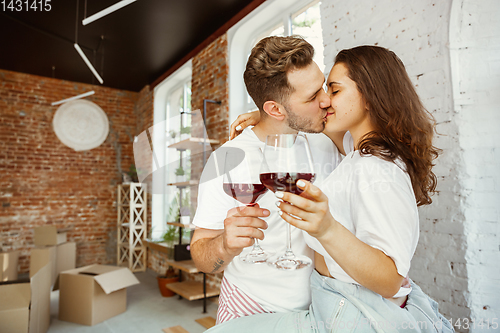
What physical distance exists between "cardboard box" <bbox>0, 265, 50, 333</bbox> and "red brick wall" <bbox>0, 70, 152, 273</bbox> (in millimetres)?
2984

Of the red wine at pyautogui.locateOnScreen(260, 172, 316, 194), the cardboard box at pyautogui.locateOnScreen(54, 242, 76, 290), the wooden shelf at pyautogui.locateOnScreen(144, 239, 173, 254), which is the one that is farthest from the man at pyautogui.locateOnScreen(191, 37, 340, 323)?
the cardboard box at pyautogui.locateOnScreen(54, 242, 76, 290)

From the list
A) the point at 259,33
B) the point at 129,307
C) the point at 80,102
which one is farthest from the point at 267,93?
the point at 80,102

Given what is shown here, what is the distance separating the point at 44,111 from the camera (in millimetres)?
4961

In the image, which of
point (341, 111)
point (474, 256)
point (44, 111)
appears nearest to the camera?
point (341, 111)

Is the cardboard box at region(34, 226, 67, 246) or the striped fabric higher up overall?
the striped fabric

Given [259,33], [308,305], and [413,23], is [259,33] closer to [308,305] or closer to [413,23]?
[413,23]

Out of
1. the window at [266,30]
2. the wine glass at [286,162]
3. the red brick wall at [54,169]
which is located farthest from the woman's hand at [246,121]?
the red brick wall at [54,169]

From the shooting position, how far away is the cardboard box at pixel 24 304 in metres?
1.92

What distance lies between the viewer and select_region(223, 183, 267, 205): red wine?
56cm

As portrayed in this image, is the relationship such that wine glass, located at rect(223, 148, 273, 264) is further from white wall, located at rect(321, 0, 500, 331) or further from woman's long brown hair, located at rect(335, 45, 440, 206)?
white wall, located at rect(321, 0, 500, 331)

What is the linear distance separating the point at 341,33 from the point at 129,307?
3.11m

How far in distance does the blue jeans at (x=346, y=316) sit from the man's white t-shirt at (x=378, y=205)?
0.04m

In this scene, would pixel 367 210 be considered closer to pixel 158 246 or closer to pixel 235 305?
pixel 235 305

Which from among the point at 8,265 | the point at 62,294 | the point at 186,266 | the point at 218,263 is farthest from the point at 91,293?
the point at 218,263
